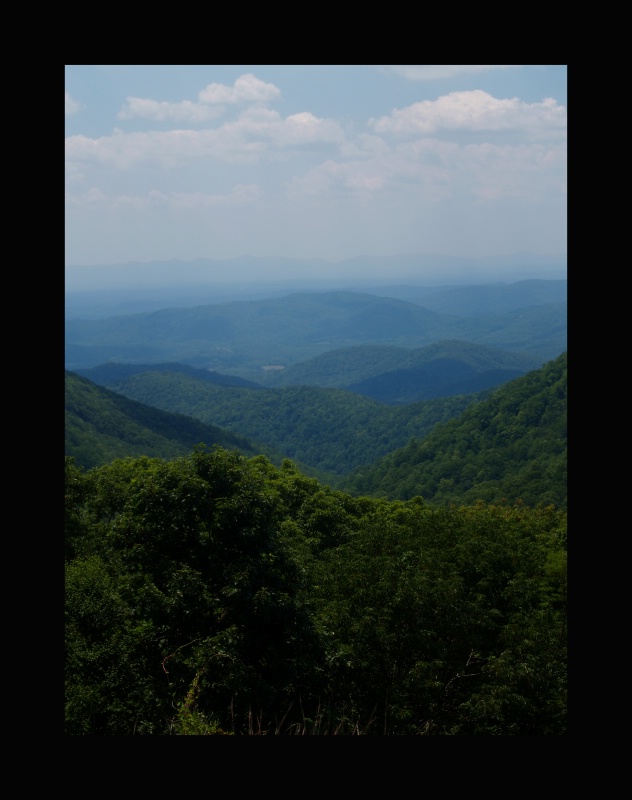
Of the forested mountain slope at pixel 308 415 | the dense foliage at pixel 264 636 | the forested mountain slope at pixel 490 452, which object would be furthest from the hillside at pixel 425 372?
the dense foliage at pixel 264 636

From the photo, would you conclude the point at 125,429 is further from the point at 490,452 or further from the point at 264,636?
the point at 264,636

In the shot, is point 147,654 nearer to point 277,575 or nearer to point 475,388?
point 277,575

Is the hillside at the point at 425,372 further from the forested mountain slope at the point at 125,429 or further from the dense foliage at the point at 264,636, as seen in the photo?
the dense foliage at the point at 264,636

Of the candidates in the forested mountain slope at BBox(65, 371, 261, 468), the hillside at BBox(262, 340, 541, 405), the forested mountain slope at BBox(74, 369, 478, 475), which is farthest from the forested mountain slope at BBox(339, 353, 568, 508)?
the hillside at BBox(262, 340, 541, 405)

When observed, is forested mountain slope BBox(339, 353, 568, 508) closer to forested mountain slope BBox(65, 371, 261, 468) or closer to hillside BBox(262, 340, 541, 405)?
forested mountain slope BBox(65, 371, 261, 468)

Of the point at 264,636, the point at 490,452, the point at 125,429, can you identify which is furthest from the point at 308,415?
the point at 264,636
